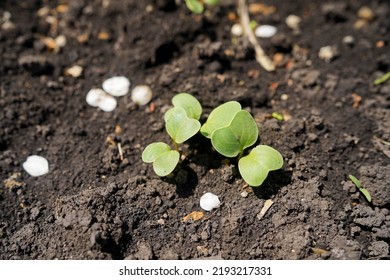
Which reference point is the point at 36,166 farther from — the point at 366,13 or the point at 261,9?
the point at 366,13

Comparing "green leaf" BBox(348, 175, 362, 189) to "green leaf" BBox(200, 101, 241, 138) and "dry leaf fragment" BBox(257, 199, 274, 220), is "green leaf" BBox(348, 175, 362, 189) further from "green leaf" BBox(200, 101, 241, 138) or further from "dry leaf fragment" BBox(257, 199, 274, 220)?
"green leaf" BBox(200, 101, 241, 138)

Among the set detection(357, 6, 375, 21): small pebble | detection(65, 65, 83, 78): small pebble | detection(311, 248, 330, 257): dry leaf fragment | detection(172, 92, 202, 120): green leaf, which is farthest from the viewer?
detection(357, 6, 375, 21): small pebble

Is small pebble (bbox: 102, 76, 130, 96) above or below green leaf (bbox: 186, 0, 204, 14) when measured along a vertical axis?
below

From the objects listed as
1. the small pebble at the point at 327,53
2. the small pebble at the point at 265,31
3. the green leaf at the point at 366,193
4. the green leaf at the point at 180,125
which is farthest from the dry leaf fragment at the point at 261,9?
the green leaf at the point at 366,193

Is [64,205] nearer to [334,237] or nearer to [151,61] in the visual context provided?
[151,61]

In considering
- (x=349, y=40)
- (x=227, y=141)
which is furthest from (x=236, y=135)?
(x=349, y=40)

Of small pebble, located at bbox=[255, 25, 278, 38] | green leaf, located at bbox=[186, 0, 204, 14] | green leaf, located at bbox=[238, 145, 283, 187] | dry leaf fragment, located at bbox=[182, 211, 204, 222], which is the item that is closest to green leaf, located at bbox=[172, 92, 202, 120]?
green leaf, located at bbox=[238, 145, 283, 187]

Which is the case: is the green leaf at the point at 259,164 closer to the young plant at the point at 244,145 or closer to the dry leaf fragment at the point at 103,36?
the young plant at the point at 244,145
